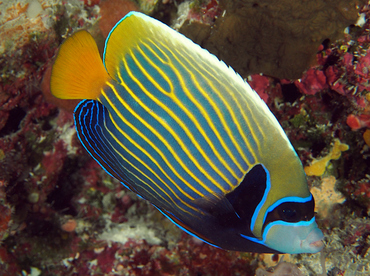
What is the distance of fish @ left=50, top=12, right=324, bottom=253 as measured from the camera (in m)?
1.24

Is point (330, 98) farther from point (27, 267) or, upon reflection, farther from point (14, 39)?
point (27, 267)

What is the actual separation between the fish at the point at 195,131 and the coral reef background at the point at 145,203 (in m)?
1.51

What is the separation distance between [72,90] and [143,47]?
1.60ft

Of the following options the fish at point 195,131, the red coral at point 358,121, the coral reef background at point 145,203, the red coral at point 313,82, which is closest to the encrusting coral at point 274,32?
the coral reef background at point 145,203

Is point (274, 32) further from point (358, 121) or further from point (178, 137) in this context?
point (178, 137)

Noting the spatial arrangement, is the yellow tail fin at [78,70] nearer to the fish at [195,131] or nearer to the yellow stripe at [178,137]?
the fish at [195,131]

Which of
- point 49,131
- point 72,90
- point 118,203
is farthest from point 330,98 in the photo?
point 49,131

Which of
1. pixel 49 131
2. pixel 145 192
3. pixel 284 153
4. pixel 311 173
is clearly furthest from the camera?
pixel 49 131

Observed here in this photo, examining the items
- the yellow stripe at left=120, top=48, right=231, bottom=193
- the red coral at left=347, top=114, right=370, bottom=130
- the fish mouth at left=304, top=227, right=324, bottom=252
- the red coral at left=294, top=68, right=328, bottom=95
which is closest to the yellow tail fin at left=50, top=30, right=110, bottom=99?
the yellow stripe at left=120, top=48, right=231, bottom=193

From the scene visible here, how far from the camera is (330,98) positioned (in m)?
2.96

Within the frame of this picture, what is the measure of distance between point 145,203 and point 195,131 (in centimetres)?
289

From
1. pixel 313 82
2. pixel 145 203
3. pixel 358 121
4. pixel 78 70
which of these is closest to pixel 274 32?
pixel 313 82

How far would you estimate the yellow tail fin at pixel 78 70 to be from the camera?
1343 millimetres

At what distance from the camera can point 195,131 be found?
1306mm
